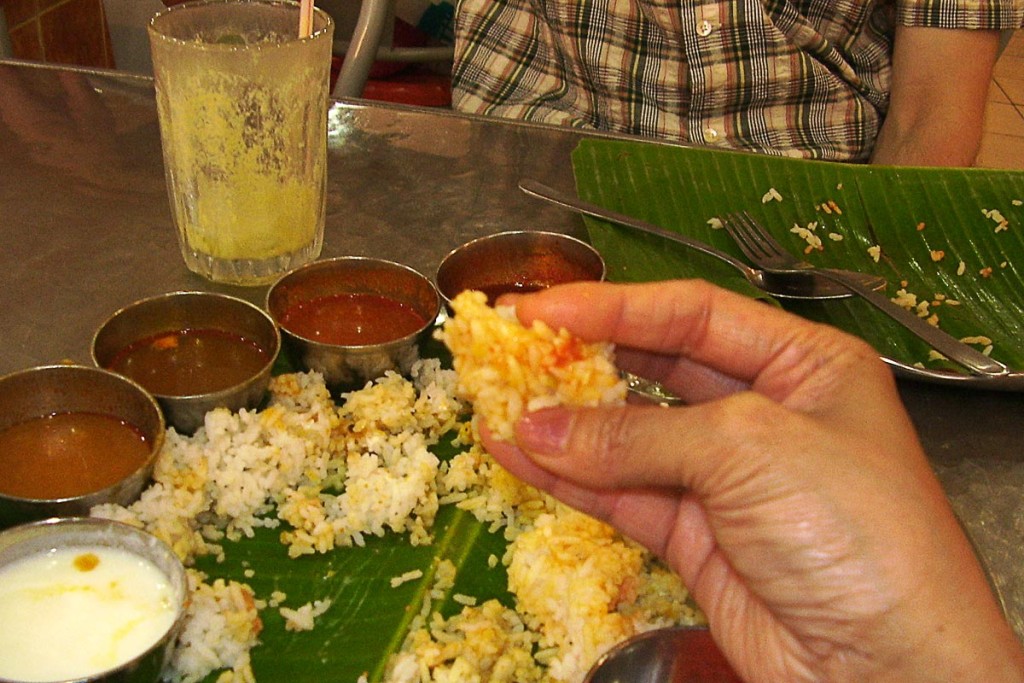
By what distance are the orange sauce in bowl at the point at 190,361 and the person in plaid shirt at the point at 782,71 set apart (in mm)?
1669

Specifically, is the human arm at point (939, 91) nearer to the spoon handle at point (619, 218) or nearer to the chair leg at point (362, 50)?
the spoon handle at point (619, 218)

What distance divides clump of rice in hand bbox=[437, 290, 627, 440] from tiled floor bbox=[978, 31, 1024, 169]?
17.1ft

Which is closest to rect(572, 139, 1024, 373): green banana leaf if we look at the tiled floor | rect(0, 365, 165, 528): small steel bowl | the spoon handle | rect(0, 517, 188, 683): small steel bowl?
the spoon handle

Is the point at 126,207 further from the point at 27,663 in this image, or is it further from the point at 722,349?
the point at 722,349

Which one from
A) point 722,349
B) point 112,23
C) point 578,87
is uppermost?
point 722,349

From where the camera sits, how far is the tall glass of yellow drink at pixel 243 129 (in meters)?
1.92

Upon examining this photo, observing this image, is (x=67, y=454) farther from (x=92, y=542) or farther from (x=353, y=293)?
(x=353, y=293)

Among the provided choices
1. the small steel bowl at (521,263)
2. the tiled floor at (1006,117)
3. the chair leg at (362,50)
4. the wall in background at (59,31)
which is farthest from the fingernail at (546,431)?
the tiled floor at (1006,117)

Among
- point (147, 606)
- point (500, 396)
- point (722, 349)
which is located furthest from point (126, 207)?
point (722, 349)

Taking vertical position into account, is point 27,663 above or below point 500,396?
below

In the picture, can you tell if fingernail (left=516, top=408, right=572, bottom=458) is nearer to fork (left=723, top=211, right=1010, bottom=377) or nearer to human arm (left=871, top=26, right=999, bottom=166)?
fork (left=723, top=211, right=1010, bottom=377)

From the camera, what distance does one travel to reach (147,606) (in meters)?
1.42

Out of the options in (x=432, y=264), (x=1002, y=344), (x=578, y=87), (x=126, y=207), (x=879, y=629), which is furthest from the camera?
(x=578, y=87)

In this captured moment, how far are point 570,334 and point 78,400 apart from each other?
0.96 metres
